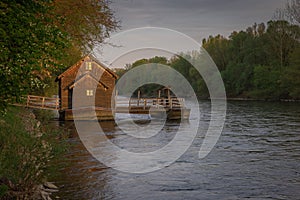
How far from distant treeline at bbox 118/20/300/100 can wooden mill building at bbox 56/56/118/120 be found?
122 feet

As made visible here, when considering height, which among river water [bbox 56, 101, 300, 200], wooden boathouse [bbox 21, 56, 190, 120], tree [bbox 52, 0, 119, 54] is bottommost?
river water [bbox 56, 101, 300, 200]

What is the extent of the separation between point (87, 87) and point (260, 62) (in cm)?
5634

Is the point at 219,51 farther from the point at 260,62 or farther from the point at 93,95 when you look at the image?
the point at 93,95

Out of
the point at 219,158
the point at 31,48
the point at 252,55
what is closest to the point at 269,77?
the point at 252,55

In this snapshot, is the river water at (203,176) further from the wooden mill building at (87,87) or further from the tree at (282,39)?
the tree at (282,39)

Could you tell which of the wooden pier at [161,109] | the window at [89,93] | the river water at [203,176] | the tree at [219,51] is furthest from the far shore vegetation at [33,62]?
the tree at [219,51]

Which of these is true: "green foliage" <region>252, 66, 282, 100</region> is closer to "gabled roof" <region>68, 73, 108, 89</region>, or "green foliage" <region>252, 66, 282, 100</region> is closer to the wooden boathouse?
the wooden boathouse

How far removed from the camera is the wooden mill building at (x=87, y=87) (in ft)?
125

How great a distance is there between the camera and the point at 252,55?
279 feet

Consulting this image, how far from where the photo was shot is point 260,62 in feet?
279

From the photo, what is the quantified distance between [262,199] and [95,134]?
16904 mm

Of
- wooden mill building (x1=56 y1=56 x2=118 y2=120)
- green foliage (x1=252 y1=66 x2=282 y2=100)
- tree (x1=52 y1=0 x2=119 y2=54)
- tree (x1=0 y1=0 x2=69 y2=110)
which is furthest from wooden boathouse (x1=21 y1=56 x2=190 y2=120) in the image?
green foliage (x1=252 y1=66 x2=282 y2=100)

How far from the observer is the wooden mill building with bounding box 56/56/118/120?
3800 cm

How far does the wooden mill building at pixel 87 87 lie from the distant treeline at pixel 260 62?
1461 inches
